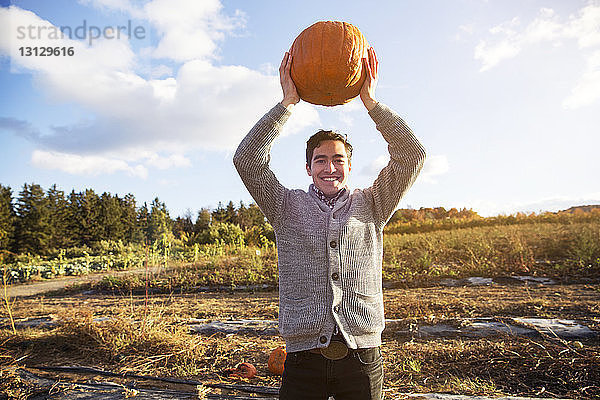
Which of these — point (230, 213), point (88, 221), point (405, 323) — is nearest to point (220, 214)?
point (230, 213)

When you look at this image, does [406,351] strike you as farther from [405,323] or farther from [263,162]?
[263,162]

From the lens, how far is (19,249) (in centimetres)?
2183

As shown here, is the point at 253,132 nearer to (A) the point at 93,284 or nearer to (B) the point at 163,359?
(B) the point at 163,359

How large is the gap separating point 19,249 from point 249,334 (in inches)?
889

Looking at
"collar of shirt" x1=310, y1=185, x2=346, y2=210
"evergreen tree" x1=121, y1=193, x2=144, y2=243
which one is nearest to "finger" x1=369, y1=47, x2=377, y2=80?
"collar of shirt" x1=310, y1=185, x2=346, y2=210

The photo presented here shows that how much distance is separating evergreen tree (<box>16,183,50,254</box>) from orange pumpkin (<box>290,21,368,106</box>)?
24.3m

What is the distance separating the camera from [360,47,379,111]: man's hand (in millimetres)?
2035

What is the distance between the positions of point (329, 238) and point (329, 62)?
871 mm

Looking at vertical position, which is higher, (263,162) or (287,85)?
(287,85)

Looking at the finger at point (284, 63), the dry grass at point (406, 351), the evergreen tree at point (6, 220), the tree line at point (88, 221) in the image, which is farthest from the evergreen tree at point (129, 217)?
the finger at point (284, 63)

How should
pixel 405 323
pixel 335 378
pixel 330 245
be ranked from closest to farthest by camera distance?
pixel 335 378 < pixel 330 245 < pixel 405 323

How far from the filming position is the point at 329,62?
2.03m

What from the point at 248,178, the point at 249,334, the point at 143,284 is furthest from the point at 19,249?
the point at 248,178

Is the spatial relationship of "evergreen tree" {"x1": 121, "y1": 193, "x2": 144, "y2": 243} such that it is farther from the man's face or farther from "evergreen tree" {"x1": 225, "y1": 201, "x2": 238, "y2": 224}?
the man's face
